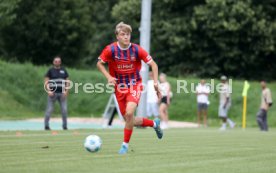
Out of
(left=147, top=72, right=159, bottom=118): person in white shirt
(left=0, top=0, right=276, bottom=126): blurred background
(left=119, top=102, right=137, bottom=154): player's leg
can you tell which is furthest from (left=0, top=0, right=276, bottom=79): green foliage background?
(left=119, top=102, right=137, bottom=154): player's leg

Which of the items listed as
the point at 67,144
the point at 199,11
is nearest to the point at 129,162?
the point at 67,144

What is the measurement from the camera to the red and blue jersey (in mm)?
13016

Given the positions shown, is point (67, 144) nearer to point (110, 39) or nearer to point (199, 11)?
point (199, 11)

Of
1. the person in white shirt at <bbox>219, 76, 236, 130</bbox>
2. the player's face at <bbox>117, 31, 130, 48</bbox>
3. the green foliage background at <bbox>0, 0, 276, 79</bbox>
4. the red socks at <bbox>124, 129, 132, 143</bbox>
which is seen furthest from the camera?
the green foliage background at <bbox>0, 0, 276, 79</bbox>

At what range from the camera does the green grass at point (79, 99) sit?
3791cm

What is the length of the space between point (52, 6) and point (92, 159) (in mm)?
46744

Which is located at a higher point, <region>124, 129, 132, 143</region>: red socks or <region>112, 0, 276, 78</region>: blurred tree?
<region>112, 0, 276, 78</region>: blurred tree

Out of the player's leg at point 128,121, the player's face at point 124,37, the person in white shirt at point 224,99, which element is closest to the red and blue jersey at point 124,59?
the player's face at point 124,37

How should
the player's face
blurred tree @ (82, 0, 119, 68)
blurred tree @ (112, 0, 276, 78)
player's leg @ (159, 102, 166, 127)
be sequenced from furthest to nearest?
blurred tree @ (82, 0, 119, 68) < blurred tree @ (112, 0, 276, 78) < player's leg @ (159, 102, 166, 127) < the player's face

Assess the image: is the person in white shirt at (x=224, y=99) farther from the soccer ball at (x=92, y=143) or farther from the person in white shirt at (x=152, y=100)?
the soccer ball at (x=92, y=143)

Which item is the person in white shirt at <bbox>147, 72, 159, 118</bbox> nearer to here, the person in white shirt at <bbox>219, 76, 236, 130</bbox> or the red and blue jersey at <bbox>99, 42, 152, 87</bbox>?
the person in white shirt at <bbox>219, 76, 236, 130</bbox>

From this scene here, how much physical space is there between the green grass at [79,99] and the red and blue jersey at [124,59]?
78.3ft

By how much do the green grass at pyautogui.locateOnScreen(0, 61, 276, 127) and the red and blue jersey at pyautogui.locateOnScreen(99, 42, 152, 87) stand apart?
78.3 feet

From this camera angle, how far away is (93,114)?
129 feet
